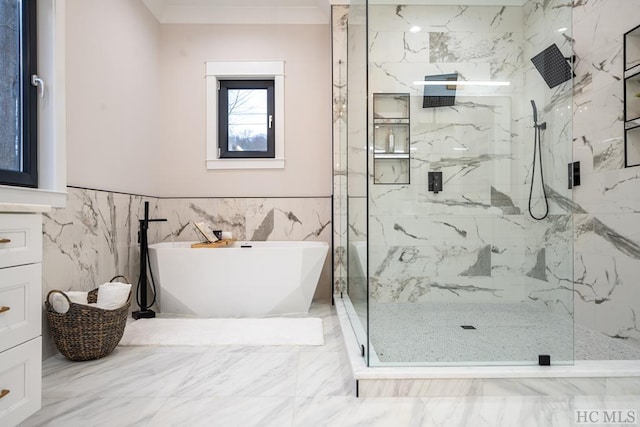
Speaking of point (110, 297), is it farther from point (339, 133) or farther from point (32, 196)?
point (339, 133)

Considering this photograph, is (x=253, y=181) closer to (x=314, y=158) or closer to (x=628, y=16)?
(x=314, y=158)

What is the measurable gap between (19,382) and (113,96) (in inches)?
85.8

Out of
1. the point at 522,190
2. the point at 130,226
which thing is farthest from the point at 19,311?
the point at 522,190

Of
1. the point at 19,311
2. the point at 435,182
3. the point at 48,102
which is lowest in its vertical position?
the point at 19,311

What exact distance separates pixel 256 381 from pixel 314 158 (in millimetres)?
2325

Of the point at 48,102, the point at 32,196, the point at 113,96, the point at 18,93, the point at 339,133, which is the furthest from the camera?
the point at 339,133

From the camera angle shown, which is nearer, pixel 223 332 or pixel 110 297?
pixel 110 297

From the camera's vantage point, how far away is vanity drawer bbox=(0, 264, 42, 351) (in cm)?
116

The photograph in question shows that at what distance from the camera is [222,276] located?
2809mm

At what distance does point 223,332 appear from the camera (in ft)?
8.11

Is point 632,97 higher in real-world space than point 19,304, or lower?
higher

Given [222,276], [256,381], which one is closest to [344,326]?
[256,381]

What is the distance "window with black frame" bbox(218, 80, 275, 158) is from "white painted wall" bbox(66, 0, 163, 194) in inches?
23.9

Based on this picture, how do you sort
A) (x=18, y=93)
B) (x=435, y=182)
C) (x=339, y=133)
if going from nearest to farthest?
(x=18, y=93)
(x=435, y=182)
(x=339, y=133)
